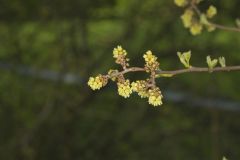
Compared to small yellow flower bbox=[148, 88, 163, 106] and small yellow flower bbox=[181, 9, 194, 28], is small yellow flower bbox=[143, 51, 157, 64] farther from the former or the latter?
small yellow flower bbox=[181, 9, 194, 28]

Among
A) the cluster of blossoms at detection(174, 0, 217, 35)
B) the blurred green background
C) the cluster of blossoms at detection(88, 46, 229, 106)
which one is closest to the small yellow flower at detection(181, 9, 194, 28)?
the cluster of blossoms at detection(174, 0, 217, 35)

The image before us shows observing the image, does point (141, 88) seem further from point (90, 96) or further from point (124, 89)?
point (90, 96)

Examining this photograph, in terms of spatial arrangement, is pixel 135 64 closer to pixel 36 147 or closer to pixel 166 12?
pixel 166 12

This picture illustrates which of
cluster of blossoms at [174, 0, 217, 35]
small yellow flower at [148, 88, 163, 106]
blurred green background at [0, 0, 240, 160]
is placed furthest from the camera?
blurred green background at [0, 0, 240, 160]

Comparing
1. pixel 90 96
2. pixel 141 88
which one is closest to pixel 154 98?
pixel 141 88

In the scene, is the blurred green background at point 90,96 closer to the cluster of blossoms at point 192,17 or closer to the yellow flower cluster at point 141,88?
the cluster of blossoms at point 192,17

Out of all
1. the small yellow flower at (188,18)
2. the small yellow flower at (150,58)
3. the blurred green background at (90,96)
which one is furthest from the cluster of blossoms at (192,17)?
the blurred green background at (90,96)

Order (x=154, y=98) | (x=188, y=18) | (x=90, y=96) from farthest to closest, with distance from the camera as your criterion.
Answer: (x=90, y=96)
(x=188, y=18)
(x=154, y=98)

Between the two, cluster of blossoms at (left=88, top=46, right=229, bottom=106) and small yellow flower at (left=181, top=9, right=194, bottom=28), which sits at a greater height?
small yellow flower at (left=181, top=9, right=194, bottom=28)

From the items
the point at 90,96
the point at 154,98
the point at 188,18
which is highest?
the point at 90,96
